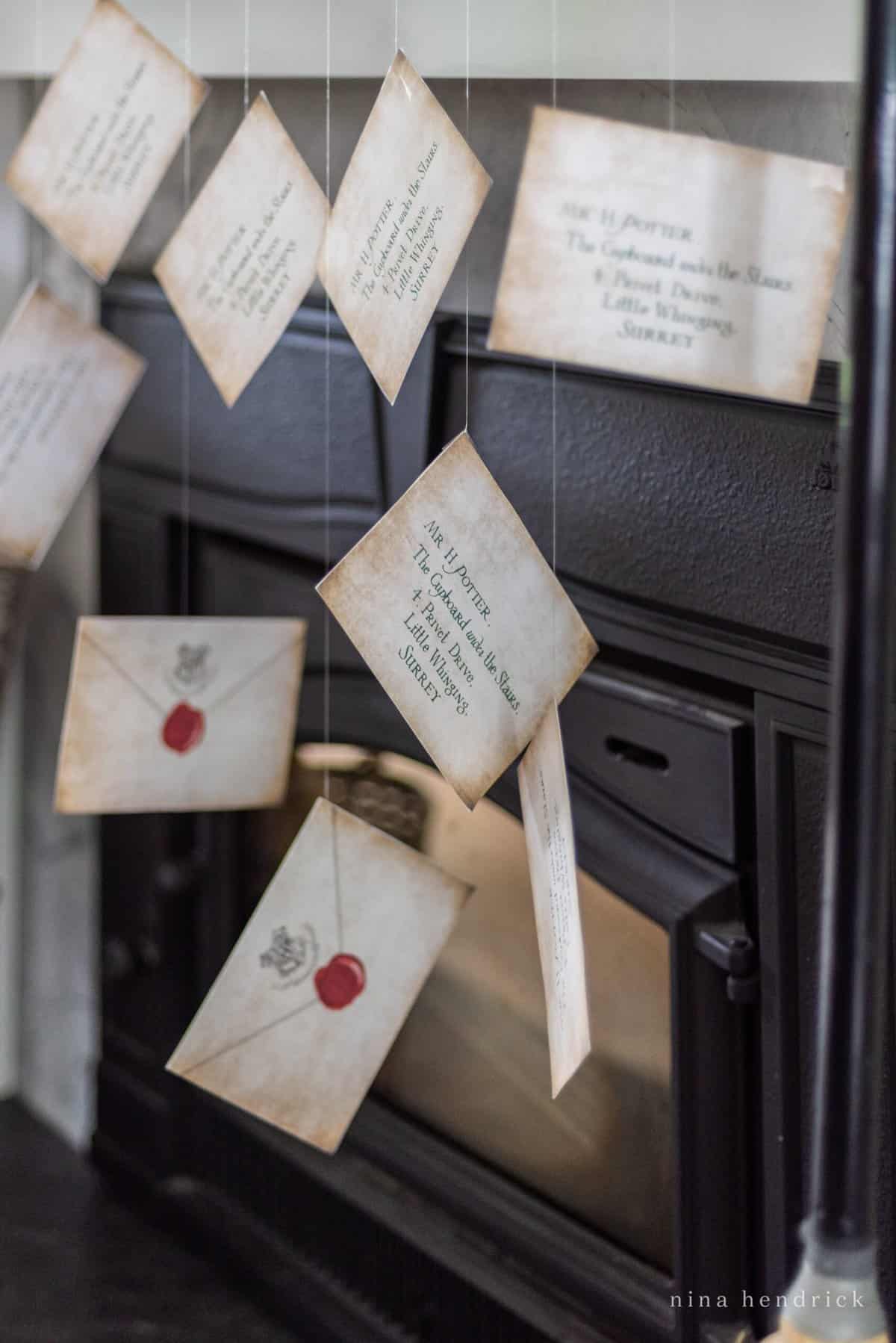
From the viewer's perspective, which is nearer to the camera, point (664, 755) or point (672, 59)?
point (672, 59)

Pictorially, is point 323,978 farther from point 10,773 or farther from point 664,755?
point 10,773

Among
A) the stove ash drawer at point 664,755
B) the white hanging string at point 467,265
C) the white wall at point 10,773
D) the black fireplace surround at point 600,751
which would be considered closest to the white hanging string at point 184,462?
the black fireplace surround at point 600,751

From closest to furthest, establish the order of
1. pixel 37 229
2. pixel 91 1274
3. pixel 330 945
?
pixel 330 945, pixel 91 1274, pixel 37 229

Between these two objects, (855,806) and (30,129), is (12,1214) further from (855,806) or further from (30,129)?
(855,806)

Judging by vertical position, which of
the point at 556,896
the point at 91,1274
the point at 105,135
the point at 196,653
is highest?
the point at 105,135

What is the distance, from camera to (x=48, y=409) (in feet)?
4.51

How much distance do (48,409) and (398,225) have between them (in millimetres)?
623

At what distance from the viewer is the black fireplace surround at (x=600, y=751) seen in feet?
3.57

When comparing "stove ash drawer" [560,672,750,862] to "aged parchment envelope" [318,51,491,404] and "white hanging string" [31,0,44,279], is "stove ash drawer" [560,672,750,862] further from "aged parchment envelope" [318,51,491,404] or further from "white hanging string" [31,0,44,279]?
"white hanging string" [31,0,44,279]

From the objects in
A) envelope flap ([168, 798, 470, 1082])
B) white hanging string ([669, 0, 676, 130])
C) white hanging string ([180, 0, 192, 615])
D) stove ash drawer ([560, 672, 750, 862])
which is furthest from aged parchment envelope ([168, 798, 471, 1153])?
white hanging string ([180, 0, 192, 615])

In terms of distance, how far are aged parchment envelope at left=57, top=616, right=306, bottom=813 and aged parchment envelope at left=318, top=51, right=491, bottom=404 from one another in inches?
17.1

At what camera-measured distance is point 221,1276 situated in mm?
1897

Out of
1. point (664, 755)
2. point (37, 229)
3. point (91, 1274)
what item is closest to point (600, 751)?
point (664, 755)

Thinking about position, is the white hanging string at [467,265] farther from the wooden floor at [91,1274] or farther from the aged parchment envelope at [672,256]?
Answer: the wooden floor at [91,1274]
